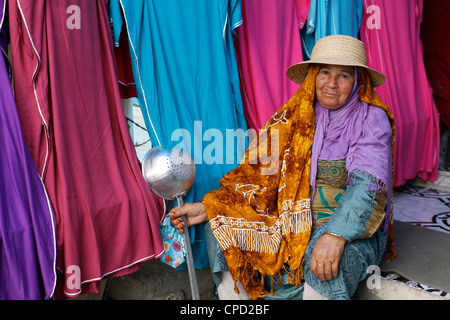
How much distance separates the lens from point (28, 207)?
157cm

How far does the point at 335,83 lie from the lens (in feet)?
5.88

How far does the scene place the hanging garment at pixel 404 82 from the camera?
305 centimetres

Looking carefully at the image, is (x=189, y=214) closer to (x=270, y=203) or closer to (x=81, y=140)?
(x=270, y=203)

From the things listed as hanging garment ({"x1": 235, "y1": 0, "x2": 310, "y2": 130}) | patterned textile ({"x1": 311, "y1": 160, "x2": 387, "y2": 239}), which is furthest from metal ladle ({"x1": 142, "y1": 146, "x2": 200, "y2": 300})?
hanging garment ({"x1": 235, "y1": 0, "x2": 310, "y2": 130})

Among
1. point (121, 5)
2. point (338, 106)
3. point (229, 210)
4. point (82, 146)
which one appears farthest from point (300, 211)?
point (121, 5)

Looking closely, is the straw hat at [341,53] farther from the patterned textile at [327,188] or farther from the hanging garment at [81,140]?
the hanging garment at [81,140]

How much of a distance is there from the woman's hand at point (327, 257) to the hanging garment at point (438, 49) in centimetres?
280

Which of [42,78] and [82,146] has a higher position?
[42,78]

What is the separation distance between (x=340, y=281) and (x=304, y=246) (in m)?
0.22

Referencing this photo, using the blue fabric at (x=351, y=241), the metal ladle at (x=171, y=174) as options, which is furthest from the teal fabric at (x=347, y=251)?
the metal ladle at (x=171, y=174)

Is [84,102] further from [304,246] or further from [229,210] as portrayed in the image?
[304,246]

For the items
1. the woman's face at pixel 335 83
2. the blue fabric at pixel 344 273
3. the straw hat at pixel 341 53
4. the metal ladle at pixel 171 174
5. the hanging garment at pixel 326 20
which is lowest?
the blue fabric at pixel 344 273

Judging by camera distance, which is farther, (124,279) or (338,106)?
(124,279)

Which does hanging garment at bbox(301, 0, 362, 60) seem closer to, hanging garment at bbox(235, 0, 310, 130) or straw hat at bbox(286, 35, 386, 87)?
hanging garment at bbox(235, 0, 310, 130)
